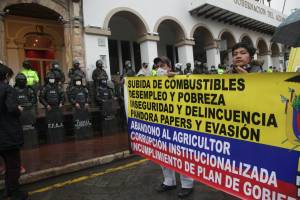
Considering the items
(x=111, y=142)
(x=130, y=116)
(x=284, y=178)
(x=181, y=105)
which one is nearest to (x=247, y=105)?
(x=284, y=178)

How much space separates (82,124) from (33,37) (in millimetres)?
7719

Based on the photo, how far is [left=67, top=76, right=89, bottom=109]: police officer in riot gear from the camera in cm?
975

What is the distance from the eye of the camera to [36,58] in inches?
621

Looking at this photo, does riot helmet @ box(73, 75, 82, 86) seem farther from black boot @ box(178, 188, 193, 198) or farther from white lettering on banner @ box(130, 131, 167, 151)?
black boot @ box(178, 188, 193, 198)

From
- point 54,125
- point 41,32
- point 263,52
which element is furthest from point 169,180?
point 263,52

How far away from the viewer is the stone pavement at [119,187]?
4492mm

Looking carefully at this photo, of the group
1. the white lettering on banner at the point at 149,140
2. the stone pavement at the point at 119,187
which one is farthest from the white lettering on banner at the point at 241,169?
the stone pavement at the point at 119,187

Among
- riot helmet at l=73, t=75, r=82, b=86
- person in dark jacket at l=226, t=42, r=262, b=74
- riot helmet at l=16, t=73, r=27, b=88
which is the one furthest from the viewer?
riot helmet at l=73, t=75, r=82, b=86

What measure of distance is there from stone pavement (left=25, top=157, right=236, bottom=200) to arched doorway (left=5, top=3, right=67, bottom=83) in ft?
32.8

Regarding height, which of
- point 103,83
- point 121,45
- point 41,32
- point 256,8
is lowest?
point 103,83

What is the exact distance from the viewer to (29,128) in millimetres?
8461

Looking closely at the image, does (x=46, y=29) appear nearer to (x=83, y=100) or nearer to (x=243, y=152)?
(x=83, y=100)

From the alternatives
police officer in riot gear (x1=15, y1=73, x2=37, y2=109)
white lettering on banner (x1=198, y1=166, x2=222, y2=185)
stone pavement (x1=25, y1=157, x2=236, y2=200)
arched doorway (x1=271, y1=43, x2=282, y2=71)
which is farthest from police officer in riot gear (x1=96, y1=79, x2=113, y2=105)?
arched doorway (x1=271, y1=43, x2=282, y2=71)

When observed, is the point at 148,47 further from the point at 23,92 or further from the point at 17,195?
the point at 17,195
